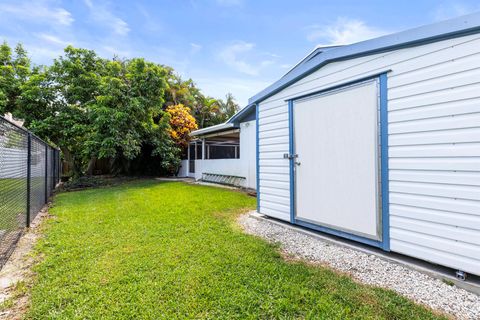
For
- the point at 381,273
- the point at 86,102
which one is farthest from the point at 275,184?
the point at 86,102

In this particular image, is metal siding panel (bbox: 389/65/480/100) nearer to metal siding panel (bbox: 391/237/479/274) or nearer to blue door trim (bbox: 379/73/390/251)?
blue door trim (bbox: 379/73/390/251)

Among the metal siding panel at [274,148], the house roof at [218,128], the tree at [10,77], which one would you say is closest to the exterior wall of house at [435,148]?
the metal siding panel at [274,148]

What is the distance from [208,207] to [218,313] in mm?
3868

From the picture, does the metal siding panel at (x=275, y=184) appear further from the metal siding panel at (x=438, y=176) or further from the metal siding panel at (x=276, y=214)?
the metal siding panel at (x=438, y=176)

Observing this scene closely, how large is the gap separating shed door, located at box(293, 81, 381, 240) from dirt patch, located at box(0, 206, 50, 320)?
3.38 metres

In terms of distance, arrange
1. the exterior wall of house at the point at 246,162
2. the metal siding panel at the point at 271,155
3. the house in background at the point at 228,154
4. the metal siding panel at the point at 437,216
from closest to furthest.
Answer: the metal siding panel at the point at 437,216
the metal siding panel at the point at 271,155
the exterior wall of house at the point at 246,162
the house in background at the point at 228,154

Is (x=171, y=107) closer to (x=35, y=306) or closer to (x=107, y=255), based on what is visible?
(x=107, y=255)

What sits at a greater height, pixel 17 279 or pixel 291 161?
pixel 291 161

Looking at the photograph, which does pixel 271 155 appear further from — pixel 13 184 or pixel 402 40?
pixel 13 184

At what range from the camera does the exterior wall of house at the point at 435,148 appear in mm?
2217

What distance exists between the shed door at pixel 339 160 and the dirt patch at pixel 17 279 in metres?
3.38

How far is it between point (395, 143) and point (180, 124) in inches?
478

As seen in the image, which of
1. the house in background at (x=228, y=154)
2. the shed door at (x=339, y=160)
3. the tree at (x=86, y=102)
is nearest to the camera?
the shed door at (x=339, y=160)

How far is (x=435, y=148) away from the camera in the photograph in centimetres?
243
